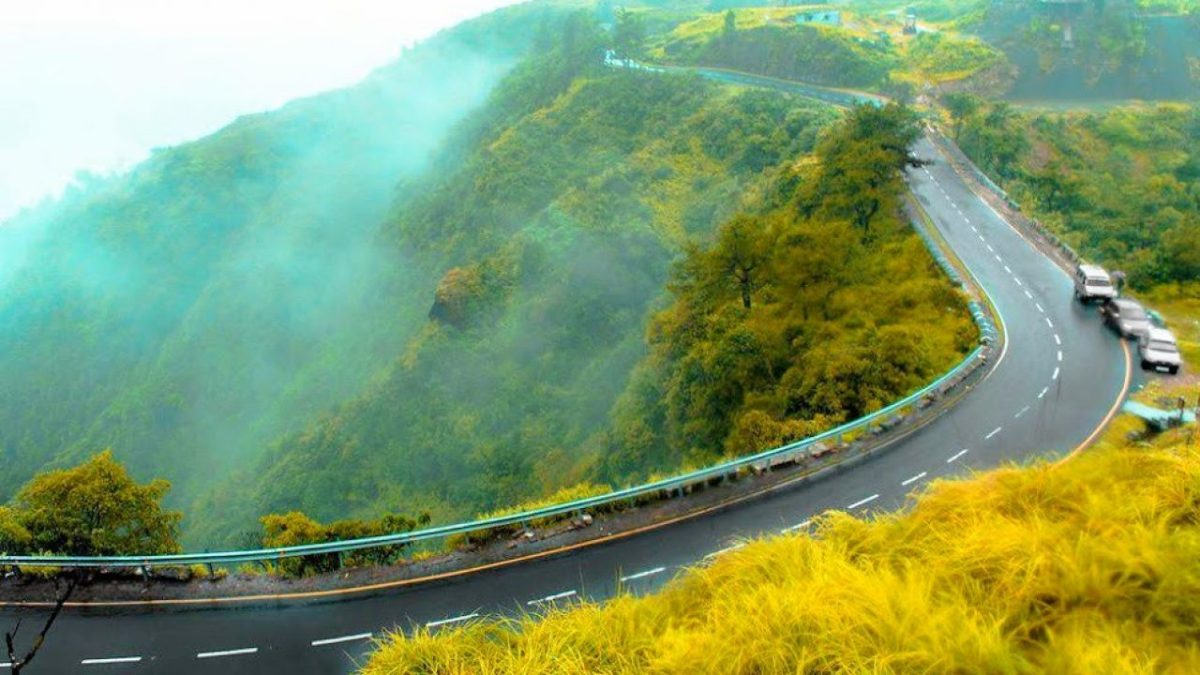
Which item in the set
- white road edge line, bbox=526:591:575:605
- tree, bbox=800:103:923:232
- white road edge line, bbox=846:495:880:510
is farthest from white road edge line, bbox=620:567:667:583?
tree, bbox=800:103:923:232

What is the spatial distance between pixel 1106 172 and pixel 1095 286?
26.9 m

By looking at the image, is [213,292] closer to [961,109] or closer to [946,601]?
[961,109]

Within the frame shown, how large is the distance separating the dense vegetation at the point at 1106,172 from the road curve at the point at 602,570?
548 inches

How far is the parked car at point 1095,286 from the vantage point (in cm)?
3145

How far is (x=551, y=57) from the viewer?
309ft

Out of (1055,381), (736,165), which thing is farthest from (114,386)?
(1055,381)

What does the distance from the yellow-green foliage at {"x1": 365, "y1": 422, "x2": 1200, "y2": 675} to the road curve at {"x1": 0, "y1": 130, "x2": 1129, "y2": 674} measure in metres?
4.92

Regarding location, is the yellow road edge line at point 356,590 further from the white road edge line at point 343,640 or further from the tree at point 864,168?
the tree at point 864,168

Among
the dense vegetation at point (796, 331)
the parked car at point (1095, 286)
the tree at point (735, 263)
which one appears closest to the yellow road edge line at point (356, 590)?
the dense vegetation at point (796, 331)

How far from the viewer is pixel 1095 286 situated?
104 feet

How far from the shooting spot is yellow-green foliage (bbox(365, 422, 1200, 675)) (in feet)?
29.3

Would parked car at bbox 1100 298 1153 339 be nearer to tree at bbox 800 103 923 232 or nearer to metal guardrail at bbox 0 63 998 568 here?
tree at bbox 800 103 923 232

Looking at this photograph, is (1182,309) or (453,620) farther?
(1182,309)

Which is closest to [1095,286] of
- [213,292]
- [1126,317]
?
[1126,317]
